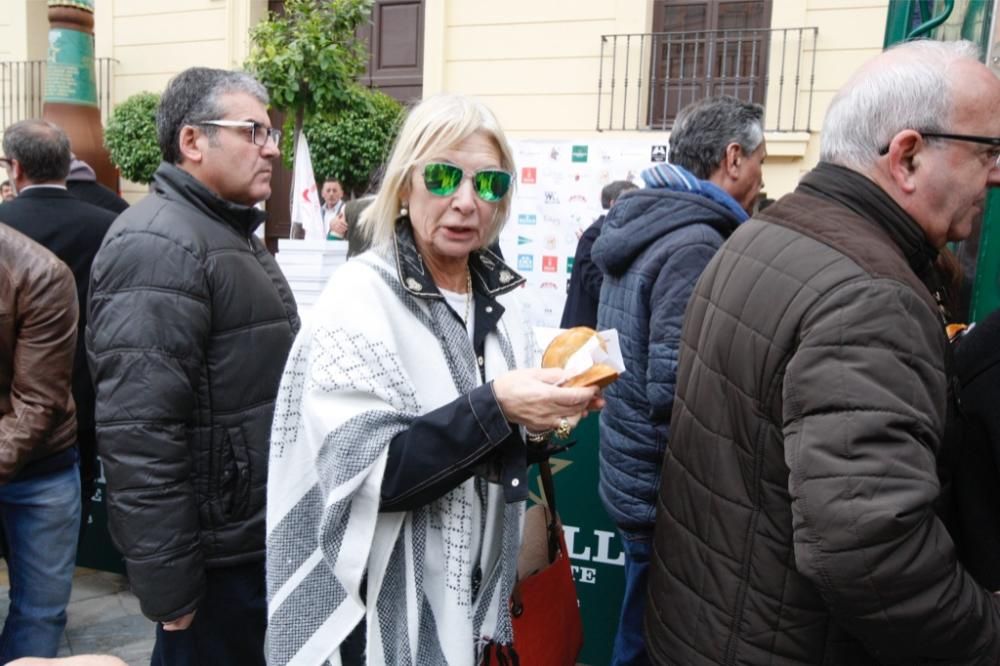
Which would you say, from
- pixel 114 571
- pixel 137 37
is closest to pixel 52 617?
pixel 114 571

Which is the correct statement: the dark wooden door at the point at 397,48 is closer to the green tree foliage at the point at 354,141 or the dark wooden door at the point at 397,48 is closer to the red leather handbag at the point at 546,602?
the green tree foliage at the point at 354,141

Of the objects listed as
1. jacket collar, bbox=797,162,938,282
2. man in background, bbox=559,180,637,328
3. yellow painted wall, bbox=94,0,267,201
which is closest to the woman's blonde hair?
jacket collar, bbox=797,162,938,282

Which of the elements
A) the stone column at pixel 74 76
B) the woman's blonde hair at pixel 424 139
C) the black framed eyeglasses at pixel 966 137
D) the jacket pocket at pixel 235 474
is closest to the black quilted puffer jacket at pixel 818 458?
the black framed eyeglasses at pixel 966 137

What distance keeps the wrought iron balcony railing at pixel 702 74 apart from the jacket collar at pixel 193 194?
26.1ft

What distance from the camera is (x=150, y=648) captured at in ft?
12.4

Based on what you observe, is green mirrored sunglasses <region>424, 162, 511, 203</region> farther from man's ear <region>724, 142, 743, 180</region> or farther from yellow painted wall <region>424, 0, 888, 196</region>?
yellow painted wall <region>424, 0, 888, 196</region>

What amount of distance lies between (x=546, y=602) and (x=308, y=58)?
235 inches

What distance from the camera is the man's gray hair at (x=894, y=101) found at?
149 centimetres

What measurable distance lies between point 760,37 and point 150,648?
28.3ft

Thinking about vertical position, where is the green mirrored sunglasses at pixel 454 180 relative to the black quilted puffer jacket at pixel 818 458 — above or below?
above

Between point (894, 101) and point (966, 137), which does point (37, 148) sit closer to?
point (894, 101)

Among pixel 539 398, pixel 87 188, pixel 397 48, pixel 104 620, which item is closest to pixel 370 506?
pixel 539 398

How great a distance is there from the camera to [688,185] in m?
2.89

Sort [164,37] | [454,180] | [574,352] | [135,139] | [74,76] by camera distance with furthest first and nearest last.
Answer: [164,37]
[74,76]
[135,139]
[454,180]
[574,352]
